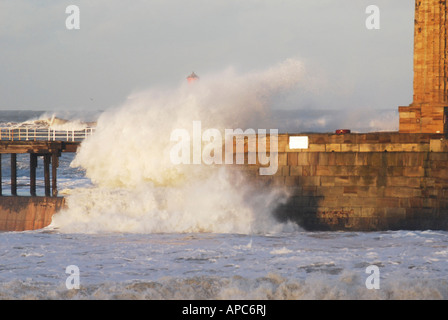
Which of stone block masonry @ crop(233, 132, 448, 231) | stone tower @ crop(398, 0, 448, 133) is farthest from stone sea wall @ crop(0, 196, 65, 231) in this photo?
stone tower @ crop(398, 0, 448, 133)

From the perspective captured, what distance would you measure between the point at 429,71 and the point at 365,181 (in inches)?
157

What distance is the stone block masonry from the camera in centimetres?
1897

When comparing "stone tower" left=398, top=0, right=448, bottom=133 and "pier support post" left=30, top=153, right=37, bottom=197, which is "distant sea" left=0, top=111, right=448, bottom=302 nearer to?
"pier support post" left=30, top=153, right=37, bottom=197

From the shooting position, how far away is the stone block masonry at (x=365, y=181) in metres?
19.0

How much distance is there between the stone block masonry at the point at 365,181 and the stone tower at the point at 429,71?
1439 millimetres

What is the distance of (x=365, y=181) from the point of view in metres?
19.4

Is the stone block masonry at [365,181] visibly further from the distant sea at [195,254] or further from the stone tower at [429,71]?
the stone tower at [429,71]

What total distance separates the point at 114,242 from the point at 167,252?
2226mm

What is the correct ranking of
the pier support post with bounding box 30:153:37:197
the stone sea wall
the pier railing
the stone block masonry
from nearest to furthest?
the stone block masonry → the stone sea wall → the pier railing → the pier support post with bounding box 30:153:37:197

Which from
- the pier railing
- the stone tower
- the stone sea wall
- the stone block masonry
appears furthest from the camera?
the pier railing

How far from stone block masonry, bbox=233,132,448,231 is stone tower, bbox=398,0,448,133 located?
56.6 inches

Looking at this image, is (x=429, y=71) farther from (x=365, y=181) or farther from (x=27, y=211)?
(x=27, y=211)

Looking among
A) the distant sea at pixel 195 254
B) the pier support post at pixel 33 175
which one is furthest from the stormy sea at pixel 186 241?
the pier support post at pixel 33 175
